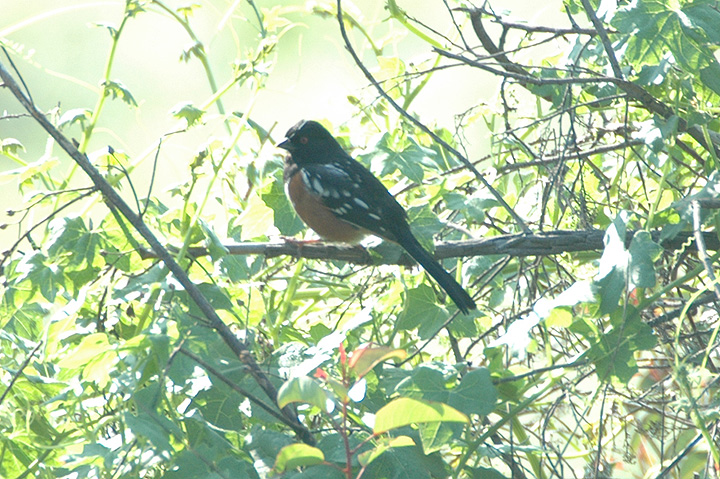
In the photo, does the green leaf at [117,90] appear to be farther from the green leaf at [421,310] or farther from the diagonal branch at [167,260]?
the green leaf at [421,310]

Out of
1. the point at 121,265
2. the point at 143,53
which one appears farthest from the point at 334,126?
the point at 143,53

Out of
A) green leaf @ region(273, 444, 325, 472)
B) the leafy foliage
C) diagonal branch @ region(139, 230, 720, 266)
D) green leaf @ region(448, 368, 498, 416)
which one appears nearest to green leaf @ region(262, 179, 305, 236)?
the leafy foliage

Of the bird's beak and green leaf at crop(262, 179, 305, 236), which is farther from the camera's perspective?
the bird's beak

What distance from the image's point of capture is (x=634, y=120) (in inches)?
101

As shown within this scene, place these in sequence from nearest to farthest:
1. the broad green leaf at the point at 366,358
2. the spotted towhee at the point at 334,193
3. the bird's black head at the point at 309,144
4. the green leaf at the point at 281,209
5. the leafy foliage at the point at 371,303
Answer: the broad green leaf at the point at 366,358 < the leafy foliage at the point at 371,303 < the green leaf at the point at 281,209 < the spotted towhee at the point at 334,193 < the bird's black head at the point at 309,144

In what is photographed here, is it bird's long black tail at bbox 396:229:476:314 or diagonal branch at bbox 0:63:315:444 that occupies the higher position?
diagonal branch at bbox 0:63:315:444

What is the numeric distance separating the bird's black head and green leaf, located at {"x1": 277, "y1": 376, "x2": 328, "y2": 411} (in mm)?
2524

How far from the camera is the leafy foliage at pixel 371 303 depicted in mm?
1516

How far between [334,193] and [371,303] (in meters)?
1.29

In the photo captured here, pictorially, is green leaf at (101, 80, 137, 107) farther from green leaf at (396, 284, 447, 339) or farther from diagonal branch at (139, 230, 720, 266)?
green leaf at (396, 284, 447, 339)

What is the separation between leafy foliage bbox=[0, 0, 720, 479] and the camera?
4.97ft

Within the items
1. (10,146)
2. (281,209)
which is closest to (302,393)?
(281,209)

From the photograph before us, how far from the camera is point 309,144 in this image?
3727 mm

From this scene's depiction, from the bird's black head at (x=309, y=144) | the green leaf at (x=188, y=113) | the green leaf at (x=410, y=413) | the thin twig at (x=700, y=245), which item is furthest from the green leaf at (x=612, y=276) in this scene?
the bird's black head at (x=309, y=144)
